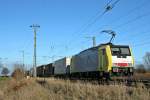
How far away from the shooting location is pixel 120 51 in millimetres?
28547

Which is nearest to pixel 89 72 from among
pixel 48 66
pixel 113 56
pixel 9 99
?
pixel 113 56

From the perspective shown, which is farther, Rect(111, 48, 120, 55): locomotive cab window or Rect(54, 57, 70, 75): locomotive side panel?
Rect(54, 57, 70, 75): locomotive side panel

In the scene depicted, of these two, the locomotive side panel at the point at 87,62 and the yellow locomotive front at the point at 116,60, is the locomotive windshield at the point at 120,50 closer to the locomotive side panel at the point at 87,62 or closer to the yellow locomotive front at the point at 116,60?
the yellow locomotive front at the point at 116,60

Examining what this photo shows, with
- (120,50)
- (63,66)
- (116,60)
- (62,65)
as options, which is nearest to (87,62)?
(120,50)

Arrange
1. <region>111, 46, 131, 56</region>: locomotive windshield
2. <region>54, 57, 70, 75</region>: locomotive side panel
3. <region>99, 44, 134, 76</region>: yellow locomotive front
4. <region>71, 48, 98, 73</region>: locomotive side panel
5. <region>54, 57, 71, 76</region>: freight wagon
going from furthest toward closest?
1. <region>54, 57, 70, 75</region>: locomotive side panel
2. <region>54, 57, 71, 76</region>: freight wagon
3. <region>71, 48, 98, 73</region>: locomotive side panel
4. <region>111, 46, 131, 56</region>: locomotive windshield
5. <region>99, 44, 134, 76</region>: yellow locomotive front

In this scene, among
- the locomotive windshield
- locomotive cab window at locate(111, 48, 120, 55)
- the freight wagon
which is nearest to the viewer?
locomotive cab window at locate(111, 48, 120, 55)

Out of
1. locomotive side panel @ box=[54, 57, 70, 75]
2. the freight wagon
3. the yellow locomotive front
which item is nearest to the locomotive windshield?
the yellow locomotive front

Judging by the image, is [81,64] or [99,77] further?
[81,64]

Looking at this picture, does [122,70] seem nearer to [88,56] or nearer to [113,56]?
[113,56]

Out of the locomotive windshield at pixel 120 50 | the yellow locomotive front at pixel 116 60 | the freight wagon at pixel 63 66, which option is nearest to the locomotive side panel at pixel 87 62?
the yellow locomotive front at pixel 116 60

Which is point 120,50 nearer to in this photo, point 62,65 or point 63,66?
point 63,66

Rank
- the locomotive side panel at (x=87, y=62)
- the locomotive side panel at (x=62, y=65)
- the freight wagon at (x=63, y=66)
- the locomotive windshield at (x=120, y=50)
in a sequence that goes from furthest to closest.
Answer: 1. the locomotive side panel at (x=62, y=65)
2. the freight wagon at (x=63, y=66)
3. the locomotive side panel at (x=87, y=62)
4. the locomotive windshield at (x=120, y=50)

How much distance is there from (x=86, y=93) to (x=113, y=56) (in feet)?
41.1

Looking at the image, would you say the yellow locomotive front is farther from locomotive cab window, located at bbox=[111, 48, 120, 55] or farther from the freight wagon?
the freight wagon
